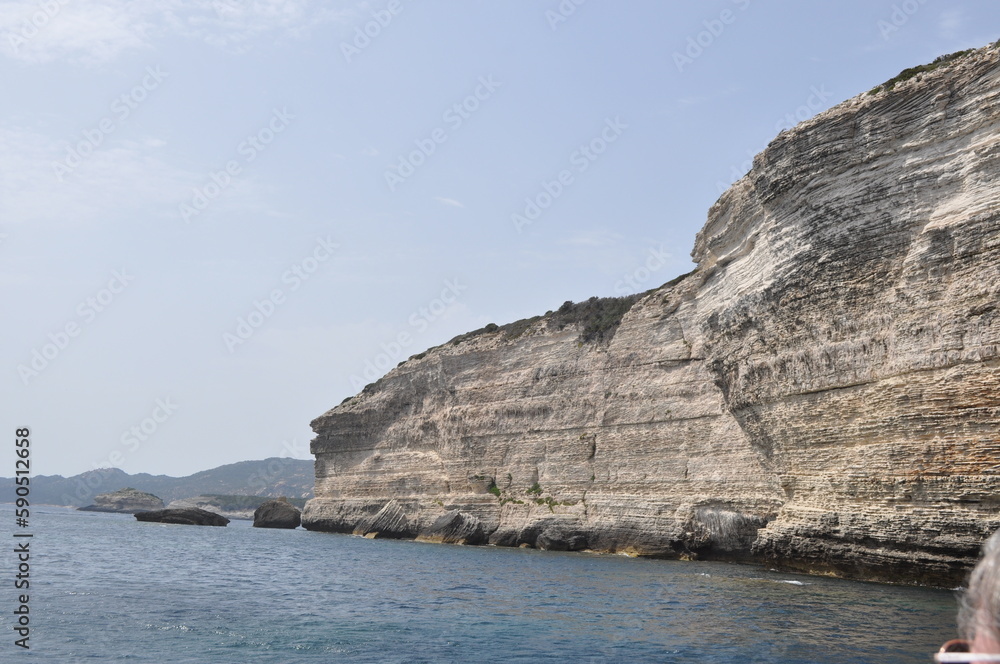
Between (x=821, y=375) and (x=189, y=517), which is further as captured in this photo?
(x=189, y=517)

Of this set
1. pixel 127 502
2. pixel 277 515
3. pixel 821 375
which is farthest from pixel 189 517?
pixel 127 502

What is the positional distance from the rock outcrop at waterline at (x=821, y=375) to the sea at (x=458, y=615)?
7.73ft

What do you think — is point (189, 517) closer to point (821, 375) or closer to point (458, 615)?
point (458, 615)

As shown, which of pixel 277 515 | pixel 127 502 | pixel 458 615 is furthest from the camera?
pixel 127 502

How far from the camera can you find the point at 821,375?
2497 cm

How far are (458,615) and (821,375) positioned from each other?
13944 mm

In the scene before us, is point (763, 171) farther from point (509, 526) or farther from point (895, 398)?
point (509, 526)

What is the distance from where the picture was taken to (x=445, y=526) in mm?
50188

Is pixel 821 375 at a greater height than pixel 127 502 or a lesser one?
greater

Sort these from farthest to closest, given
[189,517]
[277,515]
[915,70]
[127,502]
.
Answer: [127,502], [277,515], [189,517], [915,70]

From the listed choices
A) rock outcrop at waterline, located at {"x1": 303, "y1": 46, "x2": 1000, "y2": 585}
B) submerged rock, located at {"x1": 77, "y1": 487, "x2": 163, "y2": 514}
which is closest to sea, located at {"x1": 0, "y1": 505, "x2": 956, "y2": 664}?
rock outcrop at waterline, located at {"x1": 303, "y1": 46, "x2": 1000, "y2": 585}

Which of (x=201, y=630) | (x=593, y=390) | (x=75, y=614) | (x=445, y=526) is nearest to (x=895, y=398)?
(x=201, y=630)

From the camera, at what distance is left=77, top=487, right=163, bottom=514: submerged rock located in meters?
149

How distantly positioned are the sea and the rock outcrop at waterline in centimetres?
236
